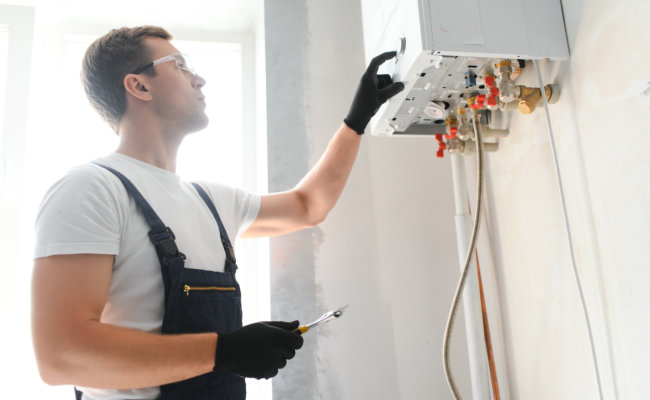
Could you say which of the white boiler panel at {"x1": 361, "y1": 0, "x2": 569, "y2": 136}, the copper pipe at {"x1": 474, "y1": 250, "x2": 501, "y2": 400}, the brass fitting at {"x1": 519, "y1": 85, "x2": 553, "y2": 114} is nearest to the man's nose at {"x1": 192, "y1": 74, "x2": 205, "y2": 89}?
the white boiler panel at {"x1": 361, "y1": 0, "x2": 569, "y2": 136}

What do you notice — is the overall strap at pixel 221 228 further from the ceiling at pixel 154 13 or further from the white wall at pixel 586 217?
the ceiling at pixel 154 13

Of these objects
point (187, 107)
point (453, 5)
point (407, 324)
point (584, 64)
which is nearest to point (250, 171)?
point (187, 107)

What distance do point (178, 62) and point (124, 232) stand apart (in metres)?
0.47

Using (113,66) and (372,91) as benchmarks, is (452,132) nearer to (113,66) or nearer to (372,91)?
(372,91)

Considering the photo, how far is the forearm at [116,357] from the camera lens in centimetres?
70

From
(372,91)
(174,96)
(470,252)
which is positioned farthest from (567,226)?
(174,96)

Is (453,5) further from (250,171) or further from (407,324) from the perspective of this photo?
(250,171)

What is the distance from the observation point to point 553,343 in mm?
1026

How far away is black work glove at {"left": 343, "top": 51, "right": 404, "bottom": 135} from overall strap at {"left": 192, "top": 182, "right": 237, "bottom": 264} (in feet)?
1.30

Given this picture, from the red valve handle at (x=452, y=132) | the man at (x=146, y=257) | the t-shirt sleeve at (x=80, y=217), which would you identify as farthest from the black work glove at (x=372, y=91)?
the t-shirt sleeve at (x=80, y=217)

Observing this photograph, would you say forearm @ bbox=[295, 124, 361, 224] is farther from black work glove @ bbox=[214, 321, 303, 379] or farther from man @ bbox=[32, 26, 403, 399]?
black work glove @ bbox=[214, 321, 303, 379]

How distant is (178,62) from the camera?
113cm

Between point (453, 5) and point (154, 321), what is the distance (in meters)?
0.77

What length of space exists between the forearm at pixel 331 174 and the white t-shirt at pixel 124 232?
1.02ft
